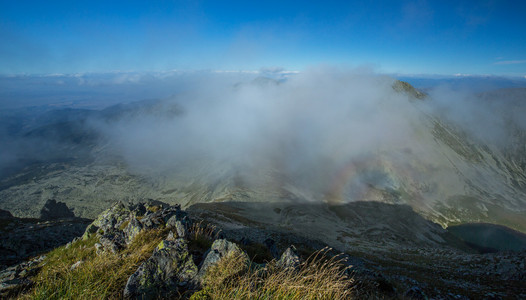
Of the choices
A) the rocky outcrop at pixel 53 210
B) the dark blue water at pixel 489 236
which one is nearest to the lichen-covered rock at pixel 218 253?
the rocky outcrop at pixel 53 210

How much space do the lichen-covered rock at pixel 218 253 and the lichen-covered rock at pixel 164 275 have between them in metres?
0.30

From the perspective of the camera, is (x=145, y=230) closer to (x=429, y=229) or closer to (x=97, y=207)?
(x=429, y=229)

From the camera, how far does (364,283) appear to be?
9102 millimetres

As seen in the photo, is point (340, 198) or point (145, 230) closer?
point (145, 230)

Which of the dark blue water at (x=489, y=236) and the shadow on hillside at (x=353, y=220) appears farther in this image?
the dark blue water at (x=489, y=236)

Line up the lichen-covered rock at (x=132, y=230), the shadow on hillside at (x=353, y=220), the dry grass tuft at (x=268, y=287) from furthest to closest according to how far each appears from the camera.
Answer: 1. the shadow on hillside at (x=353, y=220)
2. the lichen-covered rock at (x=132, y=230)
3. the dry grass tuft at (x=268, y=287)

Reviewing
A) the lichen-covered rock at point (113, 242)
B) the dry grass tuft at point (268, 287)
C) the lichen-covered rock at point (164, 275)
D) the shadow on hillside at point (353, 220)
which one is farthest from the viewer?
the shadow on hillside at point (353, 220)

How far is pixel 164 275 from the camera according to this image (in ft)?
19.3

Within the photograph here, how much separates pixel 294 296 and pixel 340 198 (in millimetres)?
153334

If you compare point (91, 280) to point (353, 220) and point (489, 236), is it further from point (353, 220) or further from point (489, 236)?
point (489, 236)

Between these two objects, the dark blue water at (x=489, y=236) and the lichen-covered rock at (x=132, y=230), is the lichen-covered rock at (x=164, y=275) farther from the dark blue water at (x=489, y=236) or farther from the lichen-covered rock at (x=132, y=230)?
the dark blue water at (x=489, y=236)

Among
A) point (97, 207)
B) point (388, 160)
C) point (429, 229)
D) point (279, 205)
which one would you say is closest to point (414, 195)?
point (388, 160)

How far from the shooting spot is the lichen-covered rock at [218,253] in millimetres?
6062

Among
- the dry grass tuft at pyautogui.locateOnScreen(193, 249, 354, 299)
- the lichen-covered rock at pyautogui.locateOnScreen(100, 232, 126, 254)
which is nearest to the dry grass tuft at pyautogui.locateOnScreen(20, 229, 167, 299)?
the lichen-covered rock at pyautogui.locateOnScreen(100, 232, 126, 254)
